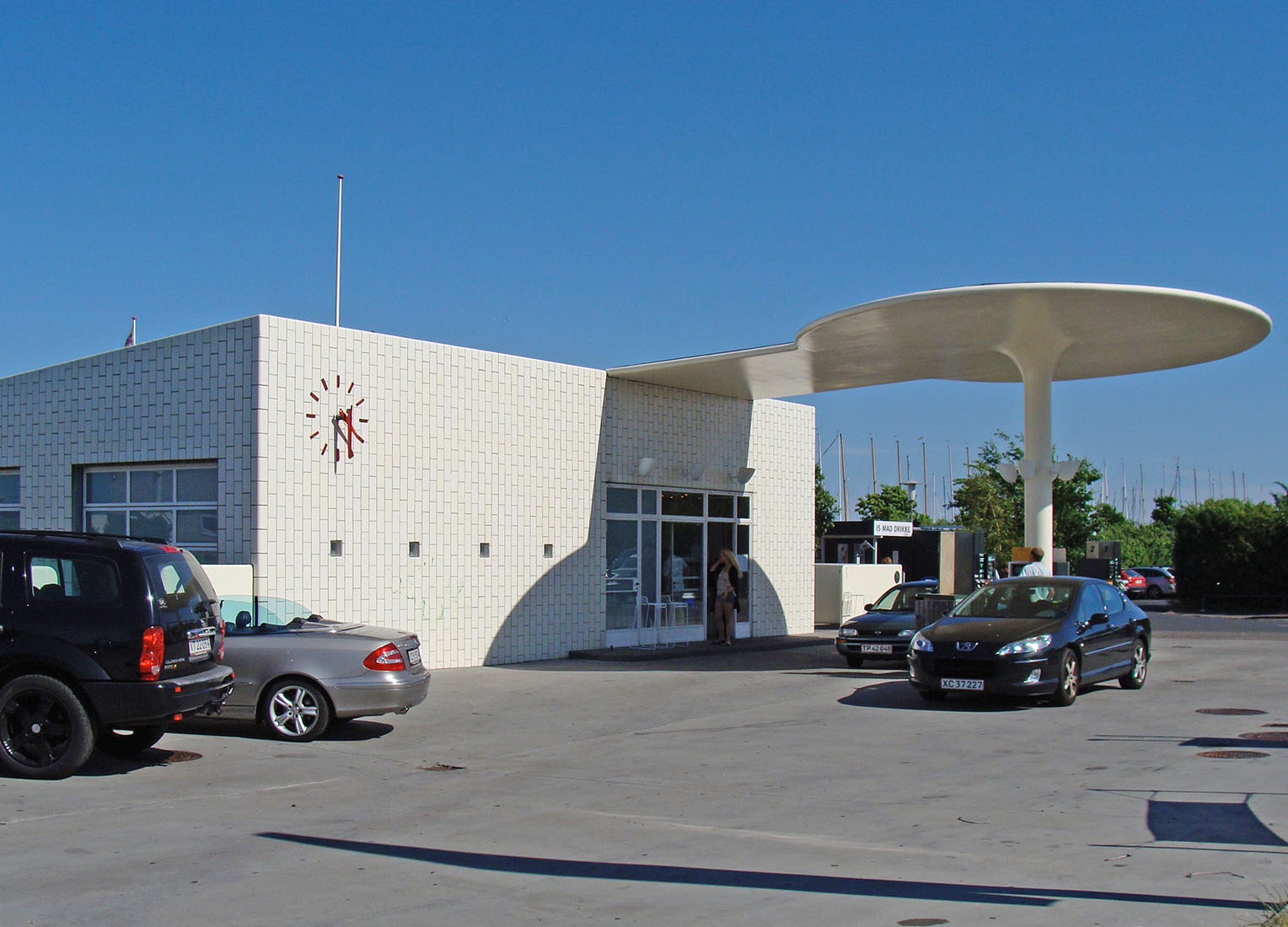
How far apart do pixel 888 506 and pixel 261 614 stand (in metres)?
56.1

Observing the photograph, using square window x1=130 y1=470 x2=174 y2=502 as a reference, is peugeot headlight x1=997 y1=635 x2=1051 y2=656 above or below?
below

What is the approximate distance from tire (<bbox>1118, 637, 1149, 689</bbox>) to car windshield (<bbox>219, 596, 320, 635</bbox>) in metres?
9.95

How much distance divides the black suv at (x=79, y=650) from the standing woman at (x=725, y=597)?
14.1 metres

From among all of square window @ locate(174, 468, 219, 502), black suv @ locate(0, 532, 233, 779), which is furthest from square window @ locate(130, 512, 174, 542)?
black suv @ locate(0, 532, 233, 779)

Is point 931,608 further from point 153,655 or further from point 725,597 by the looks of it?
point 153,655

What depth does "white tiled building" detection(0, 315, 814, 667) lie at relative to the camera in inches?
648

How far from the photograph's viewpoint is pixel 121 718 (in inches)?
373

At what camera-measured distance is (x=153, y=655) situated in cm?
953

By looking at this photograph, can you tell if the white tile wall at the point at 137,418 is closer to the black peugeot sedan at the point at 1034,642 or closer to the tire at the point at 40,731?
the tire at the point at 40,731

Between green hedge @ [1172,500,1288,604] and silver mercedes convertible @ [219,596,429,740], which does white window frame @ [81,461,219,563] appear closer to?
silver mercedes convertible @ [219,596,429,740]

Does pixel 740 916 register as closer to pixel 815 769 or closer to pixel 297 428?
pixel 815 769

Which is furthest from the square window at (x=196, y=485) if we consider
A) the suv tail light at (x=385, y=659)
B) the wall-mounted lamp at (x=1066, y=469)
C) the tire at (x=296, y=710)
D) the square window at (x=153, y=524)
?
the wall-mounted lamp at (x=1066, y=469)

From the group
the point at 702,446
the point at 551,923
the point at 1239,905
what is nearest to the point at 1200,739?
the point at 1239,905

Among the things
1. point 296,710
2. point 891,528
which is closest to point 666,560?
point 296,710
